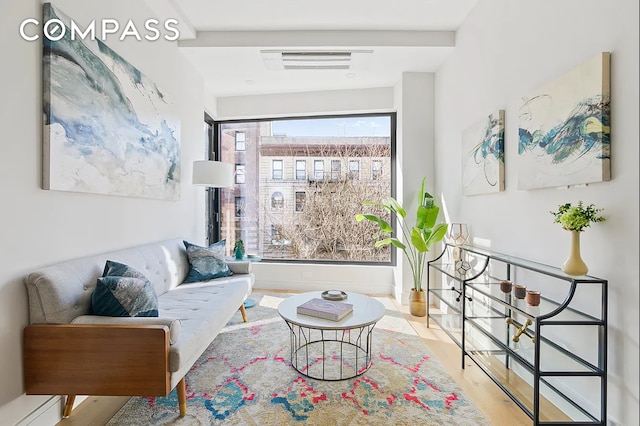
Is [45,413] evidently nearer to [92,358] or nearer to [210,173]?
[92,358]

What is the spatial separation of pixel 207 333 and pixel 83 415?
2.56 ft

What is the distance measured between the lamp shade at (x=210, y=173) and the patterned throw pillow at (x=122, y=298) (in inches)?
70.0

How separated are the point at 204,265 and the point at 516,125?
9.69 feet

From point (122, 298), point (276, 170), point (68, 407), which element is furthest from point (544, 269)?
point (276, 170)

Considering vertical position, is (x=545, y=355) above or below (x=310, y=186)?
below

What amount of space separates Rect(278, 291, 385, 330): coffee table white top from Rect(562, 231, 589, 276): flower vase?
1.14m

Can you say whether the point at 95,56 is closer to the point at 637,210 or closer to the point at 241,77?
the point at 241,77

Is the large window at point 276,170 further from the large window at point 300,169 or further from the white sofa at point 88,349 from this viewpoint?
the white sofa at point 88,349

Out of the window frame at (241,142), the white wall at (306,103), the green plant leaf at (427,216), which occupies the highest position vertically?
the white wall at (306,103)

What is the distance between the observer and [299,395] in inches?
83.1

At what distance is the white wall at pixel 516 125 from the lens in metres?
1.52

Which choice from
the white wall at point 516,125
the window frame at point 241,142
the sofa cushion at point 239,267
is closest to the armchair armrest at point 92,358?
the sofa cushion at point 239,267

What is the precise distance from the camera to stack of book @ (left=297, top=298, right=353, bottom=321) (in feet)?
7.35

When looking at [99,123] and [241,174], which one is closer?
[99,123]
